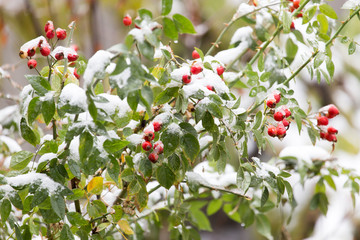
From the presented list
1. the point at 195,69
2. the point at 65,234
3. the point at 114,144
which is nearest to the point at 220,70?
the point at 195,69

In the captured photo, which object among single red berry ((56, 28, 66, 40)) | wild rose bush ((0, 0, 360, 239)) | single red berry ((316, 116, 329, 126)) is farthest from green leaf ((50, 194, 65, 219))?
single red berry ((316, 116, 329, 126))

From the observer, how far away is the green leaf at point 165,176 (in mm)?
567

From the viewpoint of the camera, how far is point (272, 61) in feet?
2.53

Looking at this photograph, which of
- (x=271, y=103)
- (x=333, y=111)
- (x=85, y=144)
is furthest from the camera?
(x=333, y=111)

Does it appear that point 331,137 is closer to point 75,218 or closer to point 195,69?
point 195,69

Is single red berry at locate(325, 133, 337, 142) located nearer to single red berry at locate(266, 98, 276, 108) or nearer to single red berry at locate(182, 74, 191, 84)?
single red berry at locate(266, 98, 276, 108)

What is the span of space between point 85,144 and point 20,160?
14 centimetres

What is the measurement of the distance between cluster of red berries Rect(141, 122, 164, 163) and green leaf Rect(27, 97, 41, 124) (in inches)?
5.0

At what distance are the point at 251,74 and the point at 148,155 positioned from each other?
203 mm

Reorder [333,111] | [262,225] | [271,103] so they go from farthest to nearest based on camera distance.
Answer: [262,225] → [333,111] → [271,103]

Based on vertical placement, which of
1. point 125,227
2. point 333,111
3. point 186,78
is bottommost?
point 125,227

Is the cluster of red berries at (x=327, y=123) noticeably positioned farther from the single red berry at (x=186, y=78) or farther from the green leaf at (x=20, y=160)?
the green leaf at (x=20, y=160)

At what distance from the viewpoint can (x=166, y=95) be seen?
55cm

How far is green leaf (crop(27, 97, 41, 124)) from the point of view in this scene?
1.72ft
